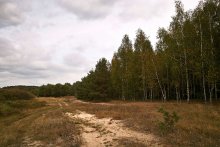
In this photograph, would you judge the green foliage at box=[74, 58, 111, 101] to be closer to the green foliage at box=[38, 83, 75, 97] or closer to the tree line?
the tree line

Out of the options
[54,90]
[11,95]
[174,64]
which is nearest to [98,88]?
[11,95]

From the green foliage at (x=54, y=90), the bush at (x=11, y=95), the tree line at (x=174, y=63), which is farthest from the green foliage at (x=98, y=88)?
the green foliage at (x=54, y=90)

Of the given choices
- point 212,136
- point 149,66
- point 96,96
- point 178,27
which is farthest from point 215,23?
point 96,96

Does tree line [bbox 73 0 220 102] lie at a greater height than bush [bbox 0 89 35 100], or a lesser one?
greater

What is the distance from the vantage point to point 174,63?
4122 cm

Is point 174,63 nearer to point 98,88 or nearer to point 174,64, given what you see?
point 174,64

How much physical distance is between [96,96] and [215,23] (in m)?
36.9

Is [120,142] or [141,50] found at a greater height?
[141,50]

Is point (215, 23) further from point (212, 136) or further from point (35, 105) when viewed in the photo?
point (35, 105)

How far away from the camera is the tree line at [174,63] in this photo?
35.0 metres

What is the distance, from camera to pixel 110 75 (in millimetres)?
72312

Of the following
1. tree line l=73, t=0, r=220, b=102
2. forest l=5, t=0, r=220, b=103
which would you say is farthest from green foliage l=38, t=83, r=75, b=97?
tree line l=73, t=0, r=220, b=102

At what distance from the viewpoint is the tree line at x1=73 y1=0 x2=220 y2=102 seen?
35000 mm

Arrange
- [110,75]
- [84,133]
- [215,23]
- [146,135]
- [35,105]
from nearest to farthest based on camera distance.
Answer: [146,135] < [84,133] < [215,23] < [35,105] < [110,75]
